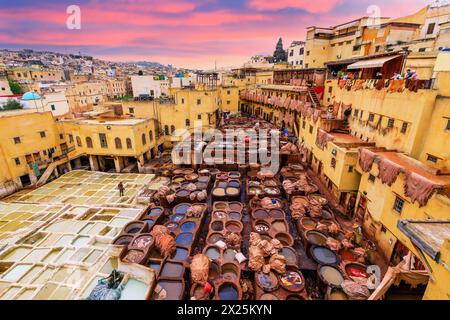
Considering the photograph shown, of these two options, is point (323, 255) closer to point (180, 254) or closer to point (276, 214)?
point (276, 214)

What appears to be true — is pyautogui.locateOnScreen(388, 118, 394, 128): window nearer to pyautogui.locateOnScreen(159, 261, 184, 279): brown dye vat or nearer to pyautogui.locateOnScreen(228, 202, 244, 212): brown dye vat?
pyautogui.locateOnScreen(228, 202, 244, 212): brown dye vat

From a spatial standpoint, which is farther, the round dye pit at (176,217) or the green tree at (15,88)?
the green tree at (15,88)

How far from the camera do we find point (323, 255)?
1329 centimetres

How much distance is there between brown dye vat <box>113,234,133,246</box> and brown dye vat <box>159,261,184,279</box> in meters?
3.66

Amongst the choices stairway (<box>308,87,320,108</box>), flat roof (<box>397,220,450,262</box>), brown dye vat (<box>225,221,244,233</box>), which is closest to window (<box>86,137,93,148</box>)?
brown dye vat (<box>225,221,244,233</box>)

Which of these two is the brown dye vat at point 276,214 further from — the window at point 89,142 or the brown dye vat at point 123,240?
the window at point 89,142

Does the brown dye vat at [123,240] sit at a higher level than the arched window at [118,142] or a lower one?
lower

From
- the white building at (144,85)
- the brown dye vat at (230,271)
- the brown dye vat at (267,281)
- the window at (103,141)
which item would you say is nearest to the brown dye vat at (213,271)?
the brown dye vat at (230,271)

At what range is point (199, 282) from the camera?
1157 cm

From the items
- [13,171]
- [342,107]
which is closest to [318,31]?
[342,107]

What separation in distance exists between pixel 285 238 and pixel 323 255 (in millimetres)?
2477

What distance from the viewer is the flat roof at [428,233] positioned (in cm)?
606

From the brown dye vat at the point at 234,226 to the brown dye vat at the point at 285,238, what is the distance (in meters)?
2.63
